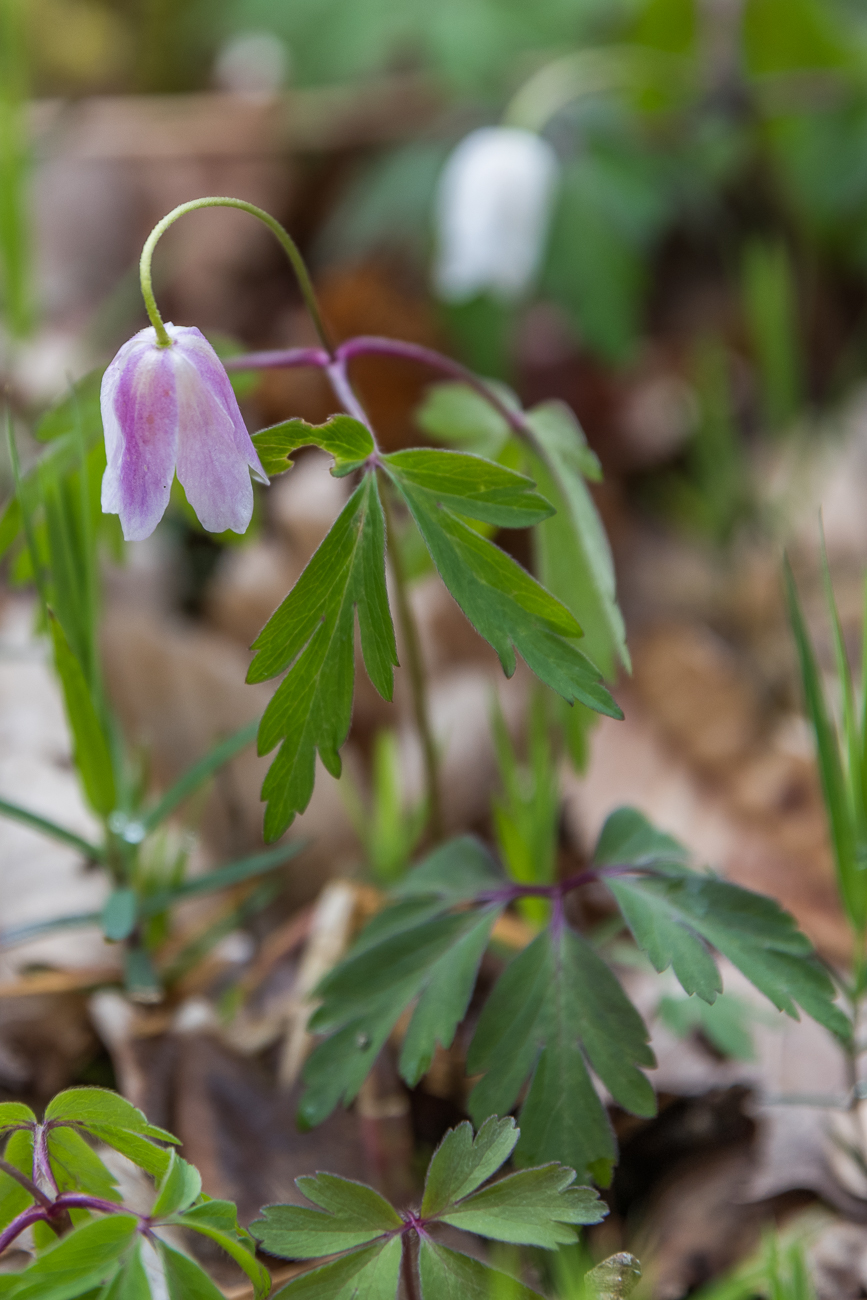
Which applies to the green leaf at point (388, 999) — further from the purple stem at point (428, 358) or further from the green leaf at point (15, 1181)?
the purple stem at point (428, 358)

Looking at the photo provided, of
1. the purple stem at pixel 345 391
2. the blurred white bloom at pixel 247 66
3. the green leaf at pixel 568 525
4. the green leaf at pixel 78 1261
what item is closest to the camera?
the green leaf at pixel 78 1261

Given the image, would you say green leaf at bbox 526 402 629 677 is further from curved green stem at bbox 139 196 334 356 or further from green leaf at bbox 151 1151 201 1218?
green leaf at bbox 151 1151 201 1218

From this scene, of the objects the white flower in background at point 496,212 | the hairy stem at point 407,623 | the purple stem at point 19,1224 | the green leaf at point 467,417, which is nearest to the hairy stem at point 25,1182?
the purple stem at point 19,1224

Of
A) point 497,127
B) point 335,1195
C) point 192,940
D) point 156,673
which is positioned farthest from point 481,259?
point 335,1195

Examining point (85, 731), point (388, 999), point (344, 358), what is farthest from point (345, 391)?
point (388, 999)

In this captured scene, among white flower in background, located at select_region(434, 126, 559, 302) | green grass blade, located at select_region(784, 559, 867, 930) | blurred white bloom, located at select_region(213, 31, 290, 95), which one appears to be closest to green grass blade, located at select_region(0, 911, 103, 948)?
green grass blade, located at select_region(784, 559, 867, 930)

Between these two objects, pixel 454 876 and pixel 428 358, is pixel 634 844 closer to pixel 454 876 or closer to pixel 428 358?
pixel 454 876
